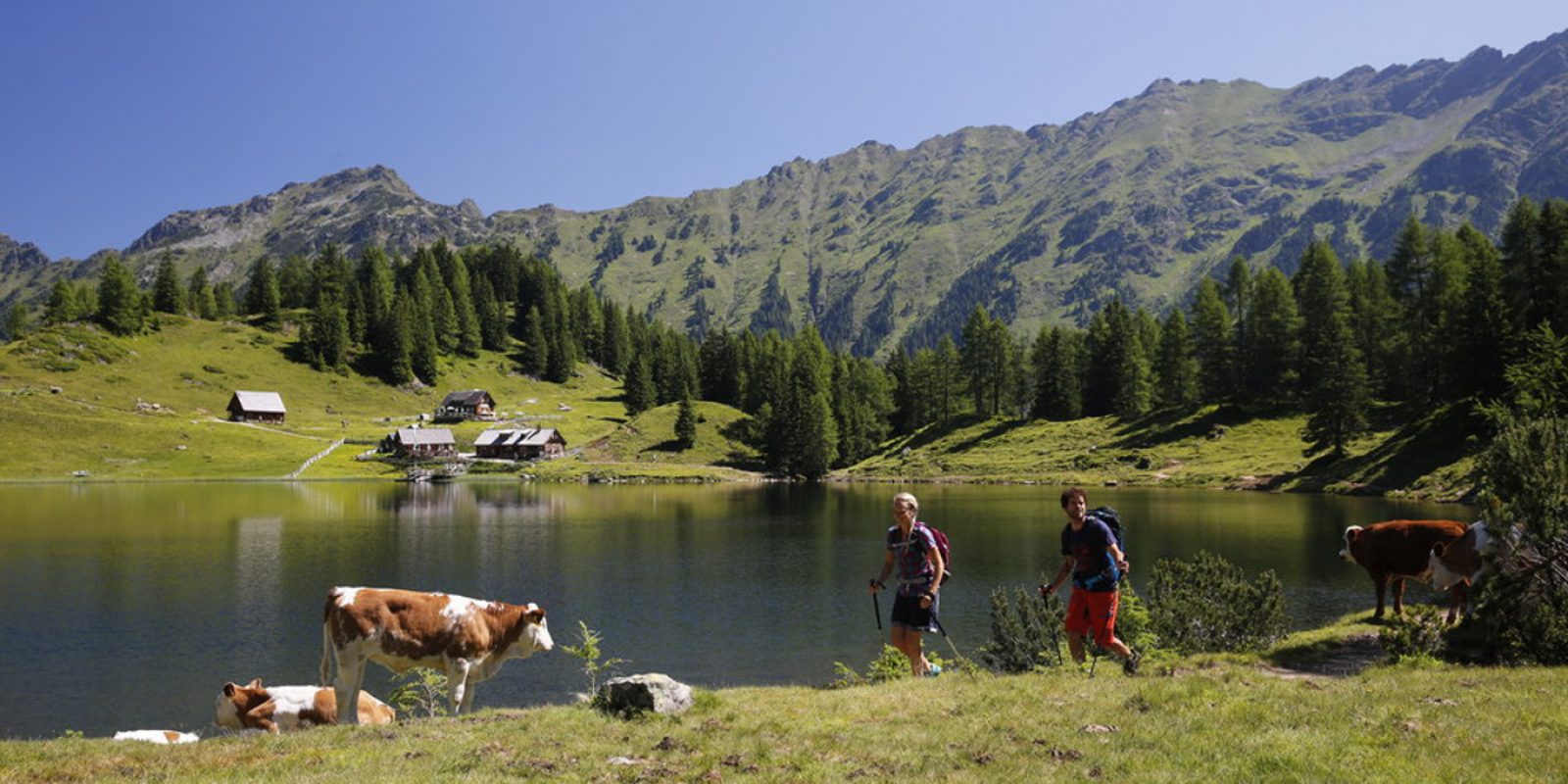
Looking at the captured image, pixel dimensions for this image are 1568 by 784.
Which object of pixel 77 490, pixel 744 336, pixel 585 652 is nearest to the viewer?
pixel 585 652

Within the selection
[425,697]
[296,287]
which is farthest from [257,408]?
[425,697]

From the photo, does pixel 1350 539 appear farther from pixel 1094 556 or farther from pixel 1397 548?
pixel 1094 556

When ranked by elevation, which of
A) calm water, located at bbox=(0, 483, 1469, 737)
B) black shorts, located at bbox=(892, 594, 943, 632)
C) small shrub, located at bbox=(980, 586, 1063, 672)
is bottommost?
calm water, located at bbox=(0, 483, 1469, 737)

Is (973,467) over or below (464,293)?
below

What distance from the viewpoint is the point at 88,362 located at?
12612 cm

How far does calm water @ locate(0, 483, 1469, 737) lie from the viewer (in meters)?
26.9

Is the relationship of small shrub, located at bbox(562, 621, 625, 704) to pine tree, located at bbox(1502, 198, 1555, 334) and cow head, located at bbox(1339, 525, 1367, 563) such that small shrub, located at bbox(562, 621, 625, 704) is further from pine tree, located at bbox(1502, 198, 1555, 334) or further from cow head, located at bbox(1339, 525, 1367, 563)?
pine tree, located at bbox(1502, 198, 1555, 334)

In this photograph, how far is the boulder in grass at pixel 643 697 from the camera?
12.6m

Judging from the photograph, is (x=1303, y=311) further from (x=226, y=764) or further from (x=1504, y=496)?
(x=226, y=764)

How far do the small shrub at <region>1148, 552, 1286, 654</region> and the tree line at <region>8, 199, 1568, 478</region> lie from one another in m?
58.3

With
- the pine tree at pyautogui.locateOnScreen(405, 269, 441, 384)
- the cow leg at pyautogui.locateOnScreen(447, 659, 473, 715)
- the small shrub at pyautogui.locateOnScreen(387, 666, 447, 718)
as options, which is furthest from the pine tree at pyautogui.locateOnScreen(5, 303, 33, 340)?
the cow leg at pyautogui.locateOnScreen(447, 659, 473, 715)

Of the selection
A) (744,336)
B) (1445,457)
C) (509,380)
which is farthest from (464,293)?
(1445,457)

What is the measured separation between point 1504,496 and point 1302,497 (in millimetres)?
65378

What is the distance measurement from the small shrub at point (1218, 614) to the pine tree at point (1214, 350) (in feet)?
317
